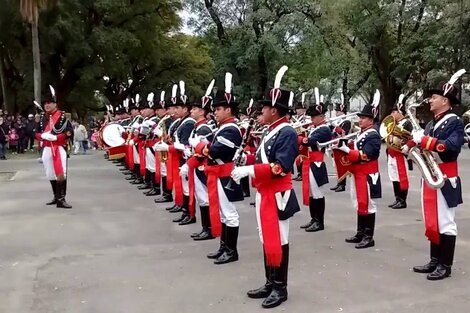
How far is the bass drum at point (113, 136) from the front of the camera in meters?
14.3

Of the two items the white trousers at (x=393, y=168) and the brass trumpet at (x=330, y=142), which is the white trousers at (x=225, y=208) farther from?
the white trousers at (x=393, y=168)

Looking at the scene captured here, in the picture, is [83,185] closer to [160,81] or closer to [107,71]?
[107,71]

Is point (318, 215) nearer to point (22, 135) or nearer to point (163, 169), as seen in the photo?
point (163, 169)

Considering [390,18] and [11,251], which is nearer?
[11,251]

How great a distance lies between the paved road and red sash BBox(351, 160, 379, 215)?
1.68ft

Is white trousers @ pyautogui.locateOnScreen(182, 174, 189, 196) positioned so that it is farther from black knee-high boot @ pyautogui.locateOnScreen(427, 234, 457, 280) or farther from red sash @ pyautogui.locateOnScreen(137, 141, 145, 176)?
black knee-high boot @ pyautogui.locateOnScreen(427, 234, 457, 280)

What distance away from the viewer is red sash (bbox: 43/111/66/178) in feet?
34.8

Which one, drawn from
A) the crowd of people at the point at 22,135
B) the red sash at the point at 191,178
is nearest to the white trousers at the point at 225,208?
the red sash at the point at 191,178

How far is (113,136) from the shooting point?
1443cm

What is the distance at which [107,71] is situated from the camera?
103 feet

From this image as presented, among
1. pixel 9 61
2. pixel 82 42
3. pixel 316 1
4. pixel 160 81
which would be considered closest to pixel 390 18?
pixel 316 1

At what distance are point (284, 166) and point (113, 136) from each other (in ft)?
32.3

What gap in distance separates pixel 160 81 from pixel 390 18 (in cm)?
1348

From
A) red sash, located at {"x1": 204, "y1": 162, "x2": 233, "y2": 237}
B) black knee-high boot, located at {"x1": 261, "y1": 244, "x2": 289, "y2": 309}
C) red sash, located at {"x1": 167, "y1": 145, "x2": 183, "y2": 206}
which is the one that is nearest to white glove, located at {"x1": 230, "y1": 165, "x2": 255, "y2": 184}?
black knee-high boot, located at {"x1": 261, "y1": 244, "x2": 289, "y2": 309}
